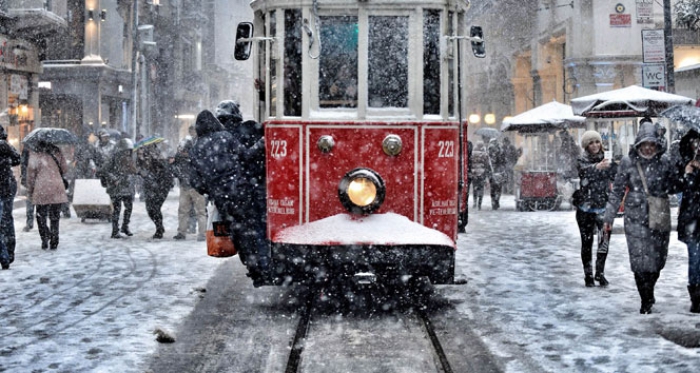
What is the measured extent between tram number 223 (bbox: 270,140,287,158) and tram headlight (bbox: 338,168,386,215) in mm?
688

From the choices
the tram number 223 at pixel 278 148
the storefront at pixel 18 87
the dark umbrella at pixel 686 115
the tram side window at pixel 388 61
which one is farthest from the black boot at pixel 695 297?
→ the storefront at pixel 18 87

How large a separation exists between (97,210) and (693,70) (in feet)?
61.5

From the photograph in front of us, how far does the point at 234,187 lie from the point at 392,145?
1699 mm

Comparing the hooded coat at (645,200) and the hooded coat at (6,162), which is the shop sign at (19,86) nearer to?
the hooded coat at (6,162)

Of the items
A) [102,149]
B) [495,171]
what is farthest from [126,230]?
[495,171]

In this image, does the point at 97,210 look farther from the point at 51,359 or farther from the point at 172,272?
the point at 51,359

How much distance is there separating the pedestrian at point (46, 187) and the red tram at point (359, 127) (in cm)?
616

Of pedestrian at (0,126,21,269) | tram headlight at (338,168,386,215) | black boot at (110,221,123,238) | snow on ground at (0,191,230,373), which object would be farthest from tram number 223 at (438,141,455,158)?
black boot at (110,221,123,238)

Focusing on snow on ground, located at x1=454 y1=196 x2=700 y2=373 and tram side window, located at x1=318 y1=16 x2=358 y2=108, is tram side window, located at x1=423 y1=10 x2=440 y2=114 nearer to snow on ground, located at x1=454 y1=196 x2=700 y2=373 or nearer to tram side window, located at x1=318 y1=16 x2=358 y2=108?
tram side window, located at x1=318 y1=16 x2=358 y2=108

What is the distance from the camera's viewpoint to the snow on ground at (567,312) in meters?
6.81

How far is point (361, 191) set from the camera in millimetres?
8367

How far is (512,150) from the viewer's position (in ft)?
89.0

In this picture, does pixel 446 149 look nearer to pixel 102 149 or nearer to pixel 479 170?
pixel 102 149

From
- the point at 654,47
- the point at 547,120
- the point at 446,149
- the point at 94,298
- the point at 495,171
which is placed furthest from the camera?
the point at 495,171
